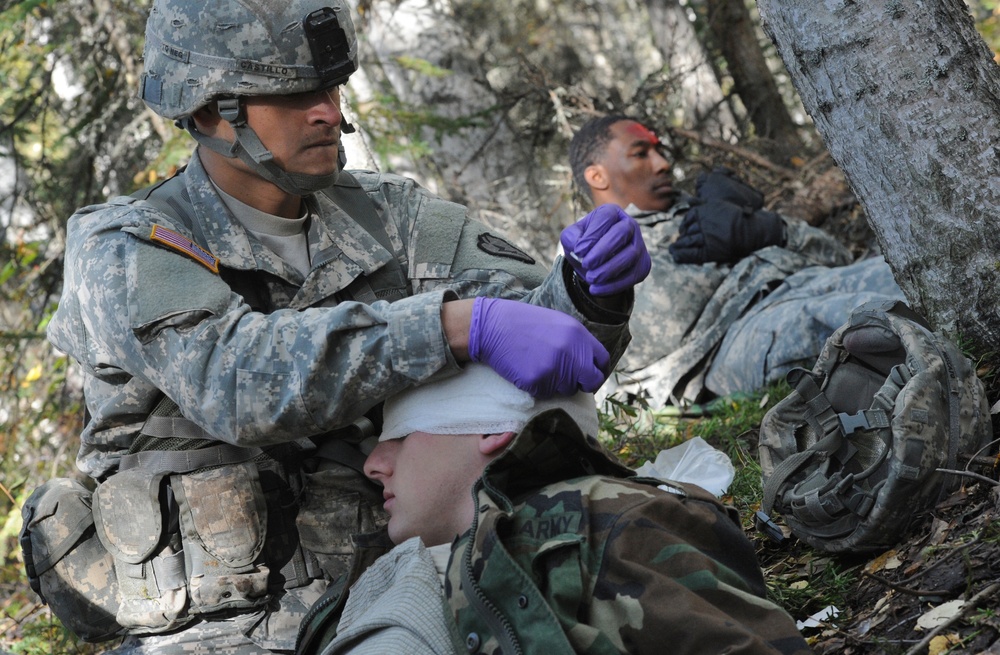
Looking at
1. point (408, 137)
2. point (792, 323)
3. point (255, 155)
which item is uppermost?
point (255, 155)

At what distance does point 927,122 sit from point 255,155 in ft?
6.59

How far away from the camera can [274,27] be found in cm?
296

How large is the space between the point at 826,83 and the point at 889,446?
120 cm

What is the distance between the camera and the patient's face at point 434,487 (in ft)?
8.05

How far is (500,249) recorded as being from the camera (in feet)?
10.9

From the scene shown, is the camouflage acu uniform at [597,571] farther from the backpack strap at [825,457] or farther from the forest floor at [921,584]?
the backpack strap at [825,457]

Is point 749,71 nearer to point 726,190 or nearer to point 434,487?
point 726,190

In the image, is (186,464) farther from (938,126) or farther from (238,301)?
(938,126)

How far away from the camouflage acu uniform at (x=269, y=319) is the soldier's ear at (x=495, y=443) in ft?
0.69

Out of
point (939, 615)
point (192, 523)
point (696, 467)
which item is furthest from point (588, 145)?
point (939, 615)

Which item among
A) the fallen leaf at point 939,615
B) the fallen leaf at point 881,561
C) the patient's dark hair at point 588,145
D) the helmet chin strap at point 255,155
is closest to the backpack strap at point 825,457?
the fallen leaf at point 881,561

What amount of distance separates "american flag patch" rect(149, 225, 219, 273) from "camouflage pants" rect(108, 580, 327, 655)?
3.23ft

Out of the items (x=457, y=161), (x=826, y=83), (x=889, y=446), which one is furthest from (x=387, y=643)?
(x=457, y=161)

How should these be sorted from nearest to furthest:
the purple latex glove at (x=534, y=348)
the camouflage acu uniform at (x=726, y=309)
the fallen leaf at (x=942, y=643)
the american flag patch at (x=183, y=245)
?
the fallen leaf at (x=942, y=643) < the purple latex glove at (x=534, y=348) < the american flag patch at (x=183, y=245) < the camouflage acu uniform at (x=726, y=309)
